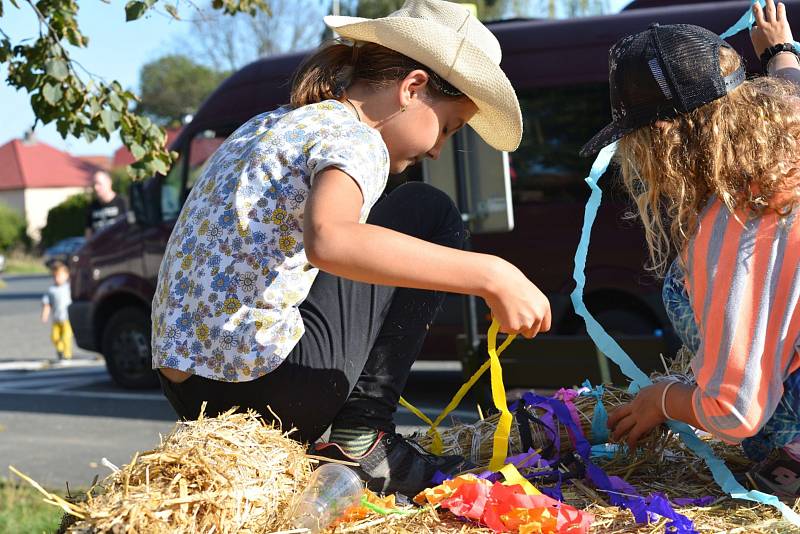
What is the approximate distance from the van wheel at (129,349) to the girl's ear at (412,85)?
23.0 ft

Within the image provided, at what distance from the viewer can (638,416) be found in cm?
258

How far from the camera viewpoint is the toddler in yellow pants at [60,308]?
1175cm

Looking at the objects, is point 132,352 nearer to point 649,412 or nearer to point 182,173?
point 182,173

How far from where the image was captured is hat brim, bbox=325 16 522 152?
2.45 m

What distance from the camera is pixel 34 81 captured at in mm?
3568

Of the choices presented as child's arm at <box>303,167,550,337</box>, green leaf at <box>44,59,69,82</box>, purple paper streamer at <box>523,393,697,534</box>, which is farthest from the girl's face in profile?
green leaf at <box>44,59,69,82</box>

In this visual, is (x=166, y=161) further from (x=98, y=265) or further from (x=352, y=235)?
(x=98, y=265)

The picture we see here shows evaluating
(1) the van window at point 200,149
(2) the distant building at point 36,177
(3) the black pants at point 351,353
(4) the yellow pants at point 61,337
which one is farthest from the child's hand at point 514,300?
(2) the distant building at point 36,177

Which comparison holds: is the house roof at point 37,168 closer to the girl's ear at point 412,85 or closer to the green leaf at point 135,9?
the green leaf at point 135,9

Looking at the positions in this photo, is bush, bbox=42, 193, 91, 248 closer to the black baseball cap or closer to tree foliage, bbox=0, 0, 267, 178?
tree foliage, bbox=0, 0, 267, 178

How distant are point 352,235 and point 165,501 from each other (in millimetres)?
625

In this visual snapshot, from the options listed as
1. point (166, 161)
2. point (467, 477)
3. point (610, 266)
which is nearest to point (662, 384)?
point (467, 477)

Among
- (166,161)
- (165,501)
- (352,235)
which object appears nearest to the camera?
(165,501)

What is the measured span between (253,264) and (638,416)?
3.47ft
